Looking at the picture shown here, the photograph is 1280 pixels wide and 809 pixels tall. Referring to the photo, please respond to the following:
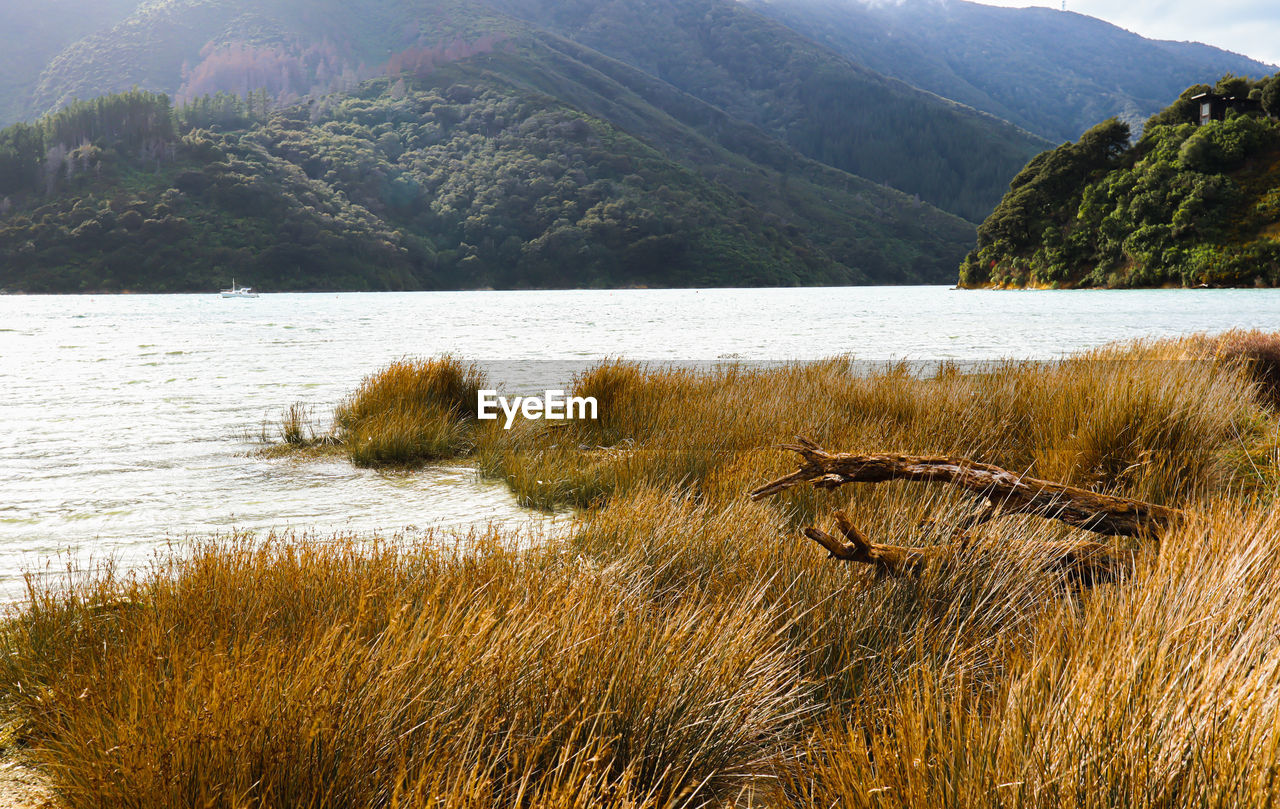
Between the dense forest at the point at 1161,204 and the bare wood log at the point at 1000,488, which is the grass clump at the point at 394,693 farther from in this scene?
the dense forest at the point at 1161,204

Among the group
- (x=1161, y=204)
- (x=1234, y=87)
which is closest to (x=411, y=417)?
(x=1161, y=204)

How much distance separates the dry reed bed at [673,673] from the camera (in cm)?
148

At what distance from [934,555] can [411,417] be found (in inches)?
225

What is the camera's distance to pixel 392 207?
344 feet

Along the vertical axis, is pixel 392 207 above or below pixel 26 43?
below

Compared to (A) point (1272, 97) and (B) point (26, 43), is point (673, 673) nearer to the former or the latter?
(A) point (1272, 97)

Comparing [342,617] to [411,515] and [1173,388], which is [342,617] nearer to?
[411,515]

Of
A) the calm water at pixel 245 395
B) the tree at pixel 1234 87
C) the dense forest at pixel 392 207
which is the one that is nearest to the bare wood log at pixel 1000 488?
the calm water at pixel 245 395

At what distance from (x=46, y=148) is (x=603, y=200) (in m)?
68.7

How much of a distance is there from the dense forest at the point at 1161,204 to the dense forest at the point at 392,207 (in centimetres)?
4437

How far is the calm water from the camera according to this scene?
5.04 meters

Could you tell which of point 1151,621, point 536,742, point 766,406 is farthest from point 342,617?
point 766,406

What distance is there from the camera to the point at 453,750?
1679 mm

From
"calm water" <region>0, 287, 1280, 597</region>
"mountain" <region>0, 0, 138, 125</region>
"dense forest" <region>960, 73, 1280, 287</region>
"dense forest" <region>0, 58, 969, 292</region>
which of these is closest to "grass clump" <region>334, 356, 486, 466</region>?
"calm water" <region>0, 287, 1280, 597</region>
